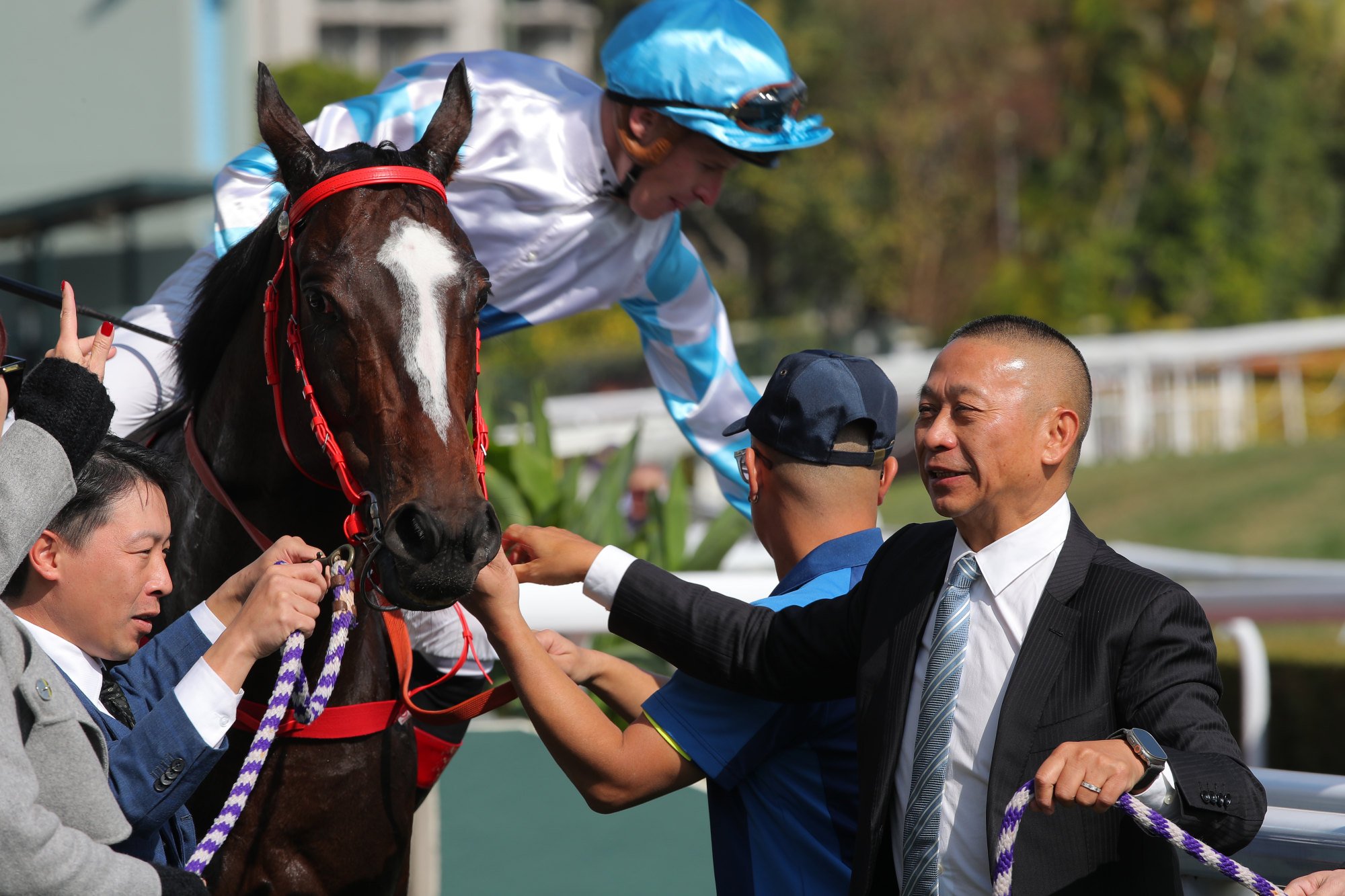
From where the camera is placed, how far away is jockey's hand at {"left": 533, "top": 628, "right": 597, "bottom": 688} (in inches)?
95.0

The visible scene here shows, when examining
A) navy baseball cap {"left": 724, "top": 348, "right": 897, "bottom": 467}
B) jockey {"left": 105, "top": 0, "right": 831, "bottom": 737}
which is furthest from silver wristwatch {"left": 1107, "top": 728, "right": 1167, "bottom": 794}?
jockey {"left": 105, "top": 0, "right": 831, "bottom": 737}

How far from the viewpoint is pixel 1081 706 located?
180 centimetres

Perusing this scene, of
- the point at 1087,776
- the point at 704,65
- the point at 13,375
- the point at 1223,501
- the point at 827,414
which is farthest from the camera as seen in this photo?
the point at 1223,501

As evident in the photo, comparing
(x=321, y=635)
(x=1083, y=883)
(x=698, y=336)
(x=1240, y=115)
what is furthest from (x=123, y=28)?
(x=1240, y=115)

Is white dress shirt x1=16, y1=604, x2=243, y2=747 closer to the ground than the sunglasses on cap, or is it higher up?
closer to the ground

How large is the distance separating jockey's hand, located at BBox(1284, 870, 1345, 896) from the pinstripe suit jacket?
0.11 m

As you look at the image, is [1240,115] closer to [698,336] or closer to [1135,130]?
[1135,130]

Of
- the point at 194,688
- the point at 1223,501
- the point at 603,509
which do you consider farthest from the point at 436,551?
the point at 1223,501

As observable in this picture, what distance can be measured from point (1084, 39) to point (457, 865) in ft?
81.5

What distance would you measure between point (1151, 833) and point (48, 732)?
129 centimetres

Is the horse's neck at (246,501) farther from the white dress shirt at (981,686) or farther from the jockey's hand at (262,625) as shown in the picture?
the white dress shirt at (981,686)

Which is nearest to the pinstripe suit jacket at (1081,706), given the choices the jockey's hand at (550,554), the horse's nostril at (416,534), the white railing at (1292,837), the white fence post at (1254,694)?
the white railing at (1292,837)

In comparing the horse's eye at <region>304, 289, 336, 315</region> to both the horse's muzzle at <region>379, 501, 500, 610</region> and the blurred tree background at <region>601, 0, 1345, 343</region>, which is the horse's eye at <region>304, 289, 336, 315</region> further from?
the blurred tree background at <region>601, 0, 1345, 343</region>

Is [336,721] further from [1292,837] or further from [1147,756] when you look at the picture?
[1292,837]
